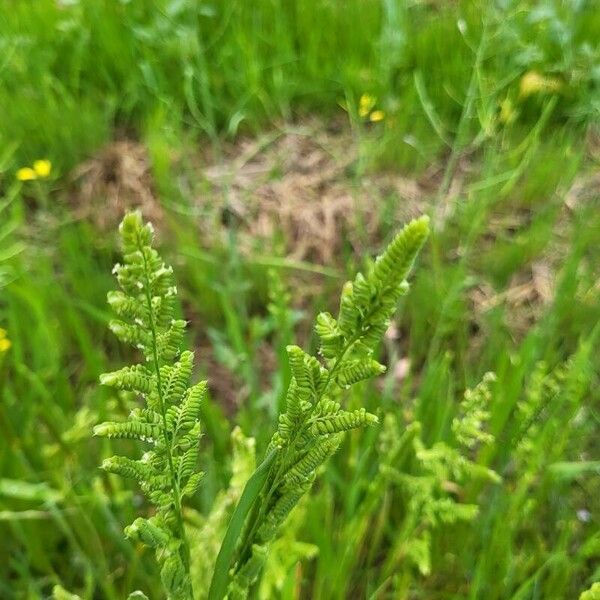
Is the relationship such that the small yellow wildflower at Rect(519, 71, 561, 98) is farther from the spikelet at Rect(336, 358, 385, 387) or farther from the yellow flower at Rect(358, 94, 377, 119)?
the spikelet at Rect(336, 358, 385, 387)

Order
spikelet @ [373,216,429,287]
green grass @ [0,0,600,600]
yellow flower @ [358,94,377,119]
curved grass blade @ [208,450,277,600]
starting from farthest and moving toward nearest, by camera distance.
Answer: yellow flower @ [358,94,377,119]
green grass @ [0,0,600,600]
curved grass blade @ [208,450,277,600]
spikelet @ [373,216,429,287]

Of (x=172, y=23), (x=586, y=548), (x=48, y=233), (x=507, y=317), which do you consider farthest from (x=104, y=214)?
(x=586, y=548)

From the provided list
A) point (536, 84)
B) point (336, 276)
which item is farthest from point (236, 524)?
point (536, 84)

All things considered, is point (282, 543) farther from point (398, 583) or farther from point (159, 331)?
point (159, 331)

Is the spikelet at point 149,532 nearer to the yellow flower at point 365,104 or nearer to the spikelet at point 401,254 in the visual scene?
the spikelet at point 401,254

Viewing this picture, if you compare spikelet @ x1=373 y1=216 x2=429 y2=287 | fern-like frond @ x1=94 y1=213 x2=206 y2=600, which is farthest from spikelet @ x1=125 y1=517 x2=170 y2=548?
spikelet @ x1=373 y1=216 x2=429 y2=287

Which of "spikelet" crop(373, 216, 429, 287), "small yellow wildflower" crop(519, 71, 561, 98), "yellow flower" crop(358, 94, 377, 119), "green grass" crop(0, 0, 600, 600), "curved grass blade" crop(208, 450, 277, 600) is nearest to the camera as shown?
"spikelet" crop(373, 216, 429, 287)
